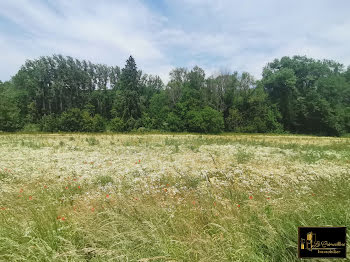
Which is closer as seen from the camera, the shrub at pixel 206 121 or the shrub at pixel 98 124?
the shrub at pixel 206 121

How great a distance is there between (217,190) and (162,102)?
209ft

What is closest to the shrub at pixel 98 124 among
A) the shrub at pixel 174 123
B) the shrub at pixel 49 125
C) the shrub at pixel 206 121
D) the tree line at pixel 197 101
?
the tree line at pixel 197 101

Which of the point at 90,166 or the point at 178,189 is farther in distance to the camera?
the point at 90,166

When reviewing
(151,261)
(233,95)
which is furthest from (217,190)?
(233,95)

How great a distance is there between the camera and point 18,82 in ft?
227

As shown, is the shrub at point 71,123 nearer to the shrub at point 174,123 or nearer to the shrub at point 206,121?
the shrub at point 174,123

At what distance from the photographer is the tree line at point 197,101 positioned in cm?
5809

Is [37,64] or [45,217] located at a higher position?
[37,64]

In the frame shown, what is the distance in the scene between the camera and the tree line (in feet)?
191

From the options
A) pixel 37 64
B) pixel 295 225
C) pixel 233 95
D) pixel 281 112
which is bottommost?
pixel 295 225

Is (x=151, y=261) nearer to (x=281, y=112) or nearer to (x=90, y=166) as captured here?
(x=90, y=166)

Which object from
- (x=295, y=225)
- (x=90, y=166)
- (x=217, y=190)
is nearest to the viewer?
(x=295, y=225)

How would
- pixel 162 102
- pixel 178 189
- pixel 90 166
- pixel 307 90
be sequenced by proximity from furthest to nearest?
pixel 162 102, pixel 307 90, pixel 90 166, pixel 178 189

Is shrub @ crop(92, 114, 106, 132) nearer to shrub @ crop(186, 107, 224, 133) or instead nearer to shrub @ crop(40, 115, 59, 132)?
shrub @ crop(40, 115, 59, 132)
